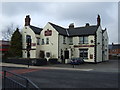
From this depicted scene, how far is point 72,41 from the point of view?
3934cm

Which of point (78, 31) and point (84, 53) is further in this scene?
point (78, 31)

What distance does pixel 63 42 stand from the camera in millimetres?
37656

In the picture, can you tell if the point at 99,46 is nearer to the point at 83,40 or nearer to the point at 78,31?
the point at 83,40

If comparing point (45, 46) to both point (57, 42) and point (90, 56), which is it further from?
point (90, 56)

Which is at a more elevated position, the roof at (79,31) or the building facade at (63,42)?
the roof at (79,31)

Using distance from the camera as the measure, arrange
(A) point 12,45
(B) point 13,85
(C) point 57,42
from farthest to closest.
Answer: (A) point 12,45, (C) point 57,42, (B) point 13,85

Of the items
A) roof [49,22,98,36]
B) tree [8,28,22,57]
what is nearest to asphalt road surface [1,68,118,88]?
roof [49,22,98,36]

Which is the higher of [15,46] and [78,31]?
[78,31]

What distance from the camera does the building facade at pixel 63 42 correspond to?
36.0m

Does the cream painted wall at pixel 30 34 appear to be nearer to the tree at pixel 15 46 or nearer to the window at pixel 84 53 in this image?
the tree at pixel 15 46

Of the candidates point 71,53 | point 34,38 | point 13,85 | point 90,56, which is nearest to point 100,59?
point 90,56

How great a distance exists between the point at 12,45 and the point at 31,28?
5933 mm

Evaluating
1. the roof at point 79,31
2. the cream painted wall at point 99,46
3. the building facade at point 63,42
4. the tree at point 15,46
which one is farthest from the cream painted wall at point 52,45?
the cream painted wall at point 99,46

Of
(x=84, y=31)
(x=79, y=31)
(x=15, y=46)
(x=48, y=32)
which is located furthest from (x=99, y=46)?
(x=15, y=46)
